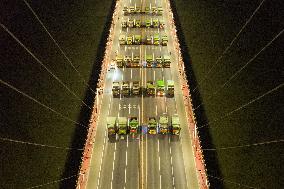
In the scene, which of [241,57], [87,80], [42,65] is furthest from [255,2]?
[42,65]

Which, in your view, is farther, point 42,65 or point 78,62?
point 78,62

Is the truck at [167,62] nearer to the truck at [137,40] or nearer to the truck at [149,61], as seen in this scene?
the truck at [149,61]

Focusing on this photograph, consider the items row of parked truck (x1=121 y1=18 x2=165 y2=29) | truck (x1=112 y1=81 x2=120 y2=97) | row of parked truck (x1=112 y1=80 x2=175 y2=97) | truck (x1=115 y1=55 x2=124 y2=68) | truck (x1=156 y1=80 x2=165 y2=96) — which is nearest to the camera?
truck (x1=112 y1=81 x2=120 y2=97)

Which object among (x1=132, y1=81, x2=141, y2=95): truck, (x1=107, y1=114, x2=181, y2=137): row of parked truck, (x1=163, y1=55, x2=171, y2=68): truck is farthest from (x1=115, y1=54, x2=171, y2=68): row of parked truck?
(x1=107, y1=114, x2=181, y2=137): row of parked truck

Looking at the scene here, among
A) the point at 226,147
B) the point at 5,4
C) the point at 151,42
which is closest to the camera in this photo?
the point at 226,147

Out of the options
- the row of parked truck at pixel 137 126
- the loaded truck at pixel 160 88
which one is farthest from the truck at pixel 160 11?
the row of parked truck at pixel 137 126

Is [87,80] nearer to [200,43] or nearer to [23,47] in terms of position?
[23,47]

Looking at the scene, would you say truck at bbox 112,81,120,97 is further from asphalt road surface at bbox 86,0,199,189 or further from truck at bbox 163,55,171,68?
truck at bbox 163,55,171,68
